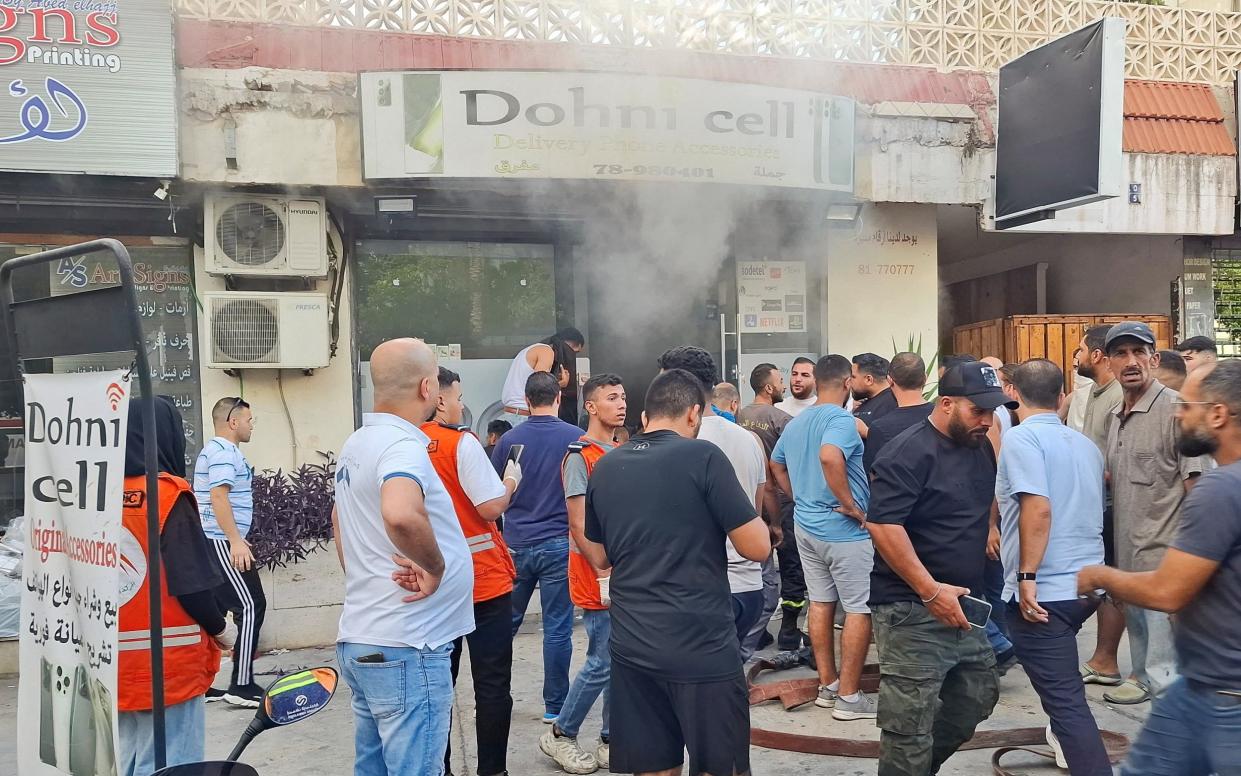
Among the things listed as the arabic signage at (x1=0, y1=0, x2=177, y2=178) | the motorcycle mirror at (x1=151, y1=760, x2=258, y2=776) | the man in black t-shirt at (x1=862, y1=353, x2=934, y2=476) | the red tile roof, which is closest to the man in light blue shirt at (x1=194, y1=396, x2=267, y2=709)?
the arabic signage at (x1=0, y1=0, x2=177, y2=178)

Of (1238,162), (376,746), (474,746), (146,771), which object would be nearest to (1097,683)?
(474,746)

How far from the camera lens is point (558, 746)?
14.4 feet

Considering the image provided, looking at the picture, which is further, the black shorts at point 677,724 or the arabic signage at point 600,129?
the arabic signage at point 600,129

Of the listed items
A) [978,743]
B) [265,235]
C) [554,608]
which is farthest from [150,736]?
[265,235]

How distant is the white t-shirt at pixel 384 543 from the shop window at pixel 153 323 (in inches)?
209

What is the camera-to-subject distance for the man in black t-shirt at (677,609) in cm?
312

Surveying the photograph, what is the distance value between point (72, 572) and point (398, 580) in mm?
897

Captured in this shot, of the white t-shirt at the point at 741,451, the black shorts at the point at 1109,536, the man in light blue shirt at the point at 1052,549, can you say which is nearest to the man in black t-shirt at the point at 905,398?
the white t-shirt at the point at 741,451

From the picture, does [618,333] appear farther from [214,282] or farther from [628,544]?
[628,544]

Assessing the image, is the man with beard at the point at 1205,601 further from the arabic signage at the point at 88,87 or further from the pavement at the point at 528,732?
the arabic signage at the point at 88,87

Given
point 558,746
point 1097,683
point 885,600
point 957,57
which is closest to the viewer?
point 885,600

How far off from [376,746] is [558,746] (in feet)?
4.87

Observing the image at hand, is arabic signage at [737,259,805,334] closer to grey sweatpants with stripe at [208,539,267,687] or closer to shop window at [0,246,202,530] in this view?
shop window at [0,246,202,530]

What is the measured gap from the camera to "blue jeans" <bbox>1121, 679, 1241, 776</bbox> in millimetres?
2377
